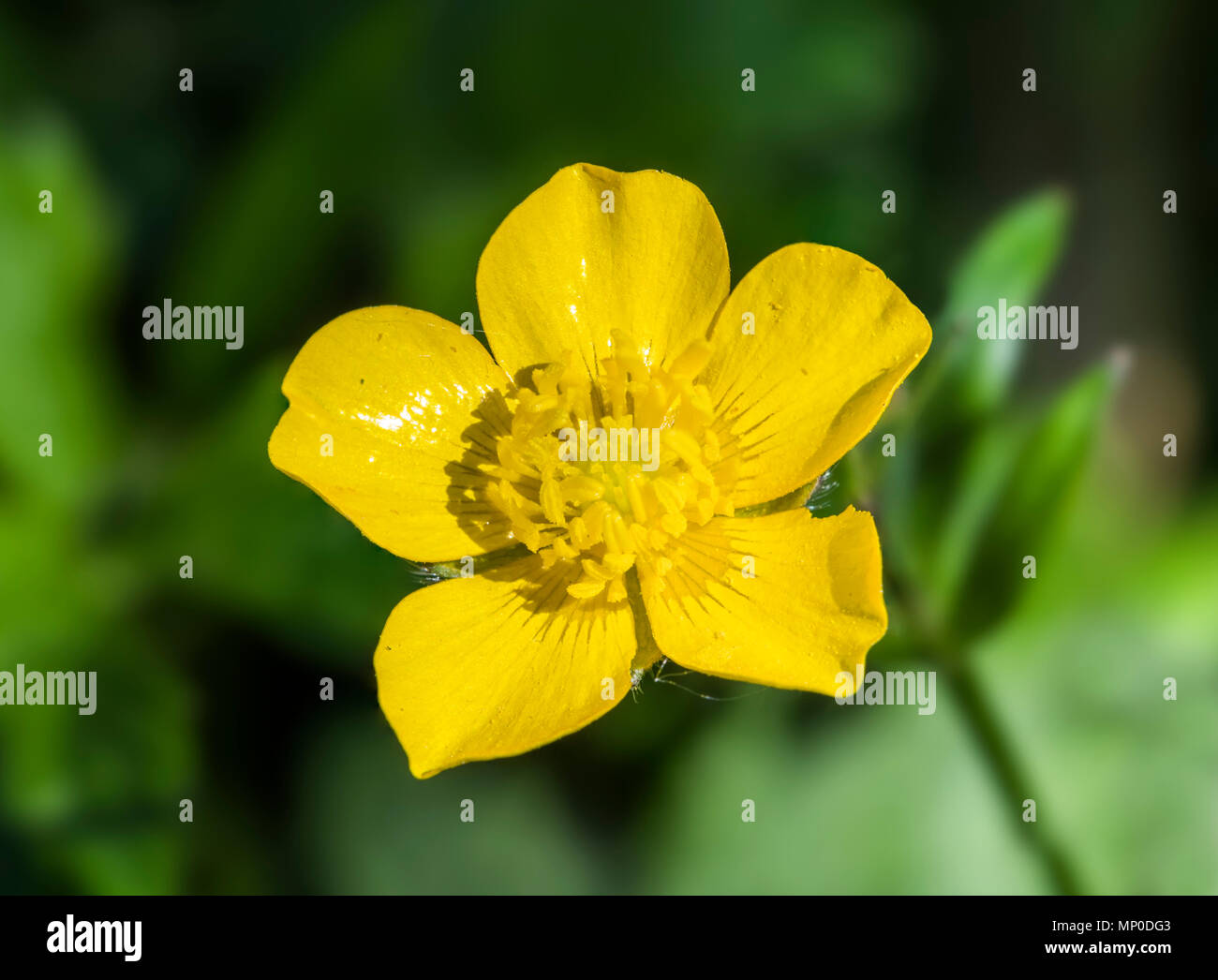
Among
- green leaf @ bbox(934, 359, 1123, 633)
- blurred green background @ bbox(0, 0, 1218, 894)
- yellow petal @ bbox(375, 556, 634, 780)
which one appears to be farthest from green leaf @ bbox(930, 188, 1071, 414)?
yellow petal @ bbox(375, 556, 634, 780)

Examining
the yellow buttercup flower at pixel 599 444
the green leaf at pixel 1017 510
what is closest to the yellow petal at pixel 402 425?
the yellow buttercup flower at pixel 599 444

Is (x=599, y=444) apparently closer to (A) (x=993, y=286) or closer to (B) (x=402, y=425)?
(B) (x=402, y=425)

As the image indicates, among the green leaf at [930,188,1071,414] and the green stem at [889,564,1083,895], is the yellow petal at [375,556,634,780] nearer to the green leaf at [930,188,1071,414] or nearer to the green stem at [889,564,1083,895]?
the green stem at [889,564,1083,895]

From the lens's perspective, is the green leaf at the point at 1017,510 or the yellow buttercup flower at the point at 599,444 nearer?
the yellow buttercup flower at the point at 599,444

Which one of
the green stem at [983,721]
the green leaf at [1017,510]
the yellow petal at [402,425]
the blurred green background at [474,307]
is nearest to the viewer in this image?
the yellow petal at [402,425]

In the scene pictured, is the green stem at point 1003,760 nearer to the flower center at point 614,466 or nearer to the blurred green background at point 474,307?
the blurred green background at point 474,307

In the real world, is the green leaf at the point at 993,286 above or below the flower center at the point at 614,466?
above
